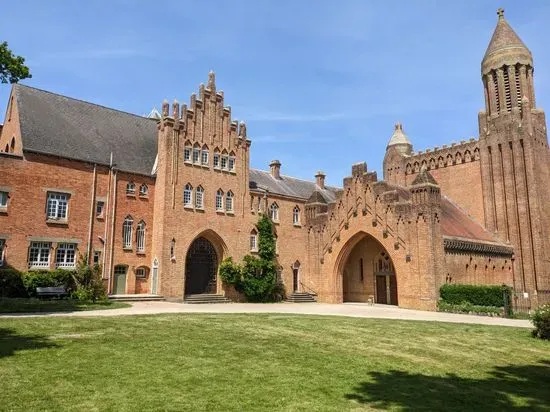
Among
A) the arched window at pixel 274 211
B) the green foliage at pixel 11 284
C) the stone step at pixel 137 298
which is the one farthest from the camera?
the arched window at pixel 274 211

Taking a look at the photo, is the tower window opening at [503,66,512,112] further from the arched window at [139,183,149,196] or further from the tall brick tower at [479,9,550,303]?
the arched window at [139,183,149,196]

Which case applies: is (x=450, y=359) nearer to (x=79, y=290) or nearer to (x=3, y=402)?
(x=3, y=402)

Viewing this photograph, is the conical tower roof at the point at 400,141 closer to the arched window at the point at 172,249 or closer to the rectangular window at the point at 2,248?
the arched window at the point at 172,249

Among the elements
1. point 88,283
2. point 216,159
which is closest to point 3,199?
point 88,283

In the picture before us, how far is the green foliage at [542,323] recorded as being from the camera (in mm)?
15641

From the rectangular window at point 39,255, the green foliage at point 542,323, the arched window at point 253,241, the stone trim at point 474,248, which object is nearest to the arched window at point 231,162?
the arched window at point 253,241

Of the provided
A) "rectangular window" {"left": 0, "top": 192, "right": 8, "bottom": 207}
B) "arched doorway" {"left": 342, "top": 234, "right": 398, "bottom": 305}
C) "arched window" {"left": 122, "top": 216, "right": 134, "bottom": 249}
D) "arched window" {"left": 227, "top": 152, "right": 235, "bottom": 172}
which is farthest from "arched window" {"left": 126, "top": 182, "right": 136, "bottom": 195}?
"arched doorway" {"left": 342, "top": 234, "right": 398, "bottom": 305}

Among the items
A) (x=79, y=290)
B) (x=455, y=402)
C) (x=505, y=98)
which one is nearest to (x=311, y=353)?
(x=455, y=402)

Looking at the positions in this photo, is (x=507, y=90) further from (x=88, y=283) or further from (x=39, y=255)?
(x=39, y=255)

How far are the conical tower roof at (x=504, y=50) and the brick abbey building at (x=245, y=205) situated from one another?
13 cm

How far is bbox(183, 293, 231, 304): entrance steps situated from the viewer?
105ft

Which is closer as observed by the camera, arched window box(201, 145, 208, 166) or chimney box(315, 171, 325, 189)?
arched window box(201, 145, 208, 166)

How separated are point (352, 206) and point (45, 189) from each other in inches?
859

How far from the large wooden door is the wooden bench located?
23.2 meters
